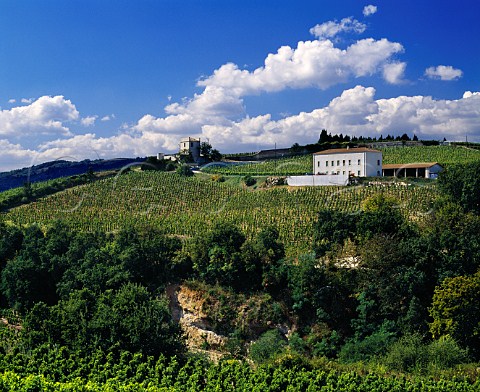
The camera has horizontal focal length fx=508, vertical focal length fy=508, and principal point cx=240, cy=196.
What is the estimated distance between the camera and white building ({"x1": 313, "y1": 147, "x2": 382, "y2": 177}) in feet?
162

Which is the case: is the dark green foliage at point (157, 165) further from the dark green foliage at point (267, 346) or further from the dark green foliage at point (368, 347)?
the dark green foliage at point (368, 347)

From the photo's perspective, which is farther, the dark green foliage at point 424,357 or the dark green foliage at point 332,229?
the dark green foliage at point 332,229

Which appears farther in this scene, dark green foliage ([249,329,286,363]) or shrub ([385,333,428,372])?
dark green foliage ([249,329,286,363])

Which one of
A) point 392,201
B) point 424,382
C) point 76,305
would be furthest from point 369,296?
point 76,305

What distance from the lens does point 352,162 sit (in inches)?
1980

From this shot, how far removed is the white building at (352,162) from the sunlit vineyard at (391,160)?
3.27 metres

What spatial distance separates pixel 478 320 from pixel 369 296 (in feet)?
17.6

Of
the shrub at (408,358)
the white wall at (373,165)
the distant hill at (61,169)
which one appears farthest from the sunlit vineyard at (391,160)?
the shrub at (408,358)

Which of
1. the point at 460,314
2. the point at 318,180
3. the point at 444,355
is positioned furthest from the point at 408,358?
the point at 318,180

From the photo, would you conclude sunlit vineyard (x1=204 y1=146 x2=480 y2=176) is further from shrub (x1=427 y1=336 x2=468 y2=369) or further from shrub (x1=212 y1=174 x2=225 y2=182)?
shrub (x1=427 y1=336 x2=468 y2=369)

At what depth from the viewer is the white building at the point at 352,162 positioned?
4934 cm

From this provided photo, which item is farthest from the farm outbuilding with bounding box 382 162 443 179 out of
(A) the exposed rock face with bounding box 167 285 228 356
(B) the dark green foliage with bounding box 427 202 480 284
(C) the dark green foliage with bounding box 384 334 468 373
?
(A) the exposed rock face with bounding box 167 285 228 356

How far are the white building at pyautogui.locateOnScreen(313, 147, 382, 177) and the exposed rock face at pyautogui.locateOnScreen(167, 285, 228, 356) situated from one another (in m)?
24.5

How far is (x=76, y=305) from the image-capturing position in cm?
2323
